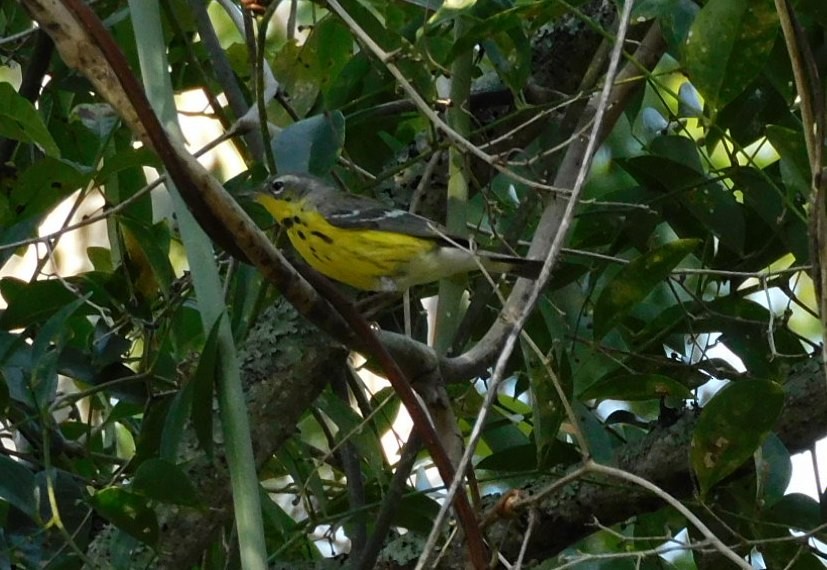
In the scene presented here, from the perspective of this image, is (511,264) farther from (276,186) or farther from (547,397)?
(276,186)

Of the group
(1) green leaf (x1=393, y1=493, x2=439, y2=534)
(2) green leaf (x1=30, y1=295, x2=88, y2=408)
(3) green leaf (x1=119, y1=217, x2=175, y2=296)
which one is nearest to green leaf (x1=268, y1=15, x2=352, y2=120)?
(3) green leaf (x1=119, y1=217, x2=175, y2=296)

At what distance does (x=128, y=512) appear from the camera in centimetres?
159

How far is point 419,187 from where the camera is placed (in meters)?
2.09

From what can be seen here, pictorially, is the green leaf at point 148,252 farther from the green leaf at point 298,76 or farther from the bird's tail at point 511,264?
the bird's tail at point 511,264

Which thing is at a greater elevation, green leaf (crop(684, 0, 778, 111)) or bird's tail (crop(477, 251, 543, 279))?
green leaf (crop(684, 0, 778, 111))

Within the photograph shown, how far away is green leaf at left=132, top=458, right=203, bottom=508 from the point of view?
1514 mm

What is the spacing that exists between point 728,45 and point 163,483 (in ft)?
2.83

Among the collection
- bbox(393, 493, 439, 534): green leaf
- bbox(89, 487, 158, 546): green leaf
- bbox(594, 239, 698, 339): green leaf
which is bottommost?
bbox(89, 487, 158, 546): green leaf

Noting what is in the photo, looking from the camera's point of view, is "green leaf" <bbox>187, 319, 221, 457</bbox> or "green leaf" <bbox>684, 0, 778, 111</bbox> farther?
"green leaf" <bbox>684, 0, 778, 111</bbox>

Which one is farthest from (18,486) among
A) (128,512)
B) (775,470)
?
(775,470)

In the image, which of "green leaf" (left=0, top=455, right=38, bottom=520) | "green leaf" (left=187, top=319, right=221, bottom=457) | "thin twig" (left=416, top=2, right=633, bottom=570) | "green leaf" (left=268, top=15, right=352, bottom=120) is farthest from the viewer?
"green leaf" (left=268, top=15, right=352, bottom=120)

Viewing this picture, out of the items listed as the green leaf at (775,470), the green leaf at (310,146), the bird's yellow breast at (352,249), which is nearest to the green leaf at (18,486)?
the green leaf at (310,146)

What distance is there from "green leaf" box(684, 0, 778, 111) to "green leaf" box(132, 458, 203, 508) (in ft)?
2.61

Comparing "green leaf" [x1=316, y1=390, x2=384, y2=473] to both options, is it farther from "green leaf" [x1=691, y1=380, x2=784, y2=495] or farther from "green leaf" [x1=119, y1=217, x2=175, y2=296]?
"green leaf" [x1=691, y1=380, x2=784, y2=495]
